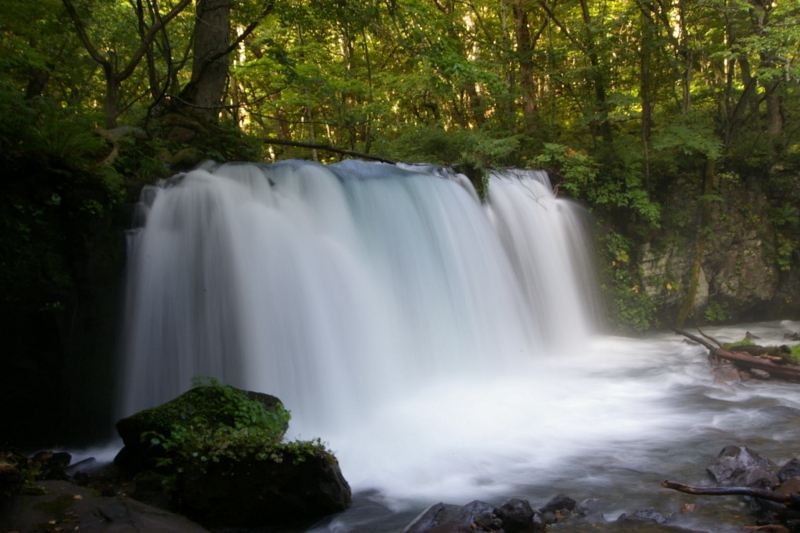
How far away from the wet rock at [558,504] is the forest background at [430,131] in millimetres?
4699

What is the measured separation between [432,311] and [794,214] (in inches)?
363

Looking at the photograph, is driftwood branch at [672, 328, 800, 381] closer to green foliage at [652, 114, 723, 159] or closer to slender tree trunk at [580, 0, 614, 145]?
green foliage at [652, 114, 723, 159]

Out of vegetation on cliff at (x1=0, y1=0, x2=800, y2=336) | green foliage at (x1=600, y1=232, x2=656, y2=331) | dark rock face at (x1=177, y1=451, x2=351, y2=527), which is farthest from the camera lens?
green foliage at (x1=600, y1=232, x2=656, y2=331)

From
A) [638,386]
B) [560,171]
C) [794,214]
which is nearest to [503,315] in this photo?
[638,386]

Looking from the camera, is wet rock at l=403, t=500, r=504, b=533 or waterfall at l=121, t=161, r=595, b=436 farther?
waterfall at l=121, t=161, r=595, b=436

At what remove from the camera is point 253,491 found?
13.9 ft

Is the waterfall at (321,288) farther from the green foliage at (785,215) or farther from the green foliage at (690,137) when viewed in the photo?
the green foliage at (785,215)

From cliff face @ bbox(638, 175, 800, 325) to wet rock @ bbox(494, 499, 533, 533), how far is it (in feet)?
30.6

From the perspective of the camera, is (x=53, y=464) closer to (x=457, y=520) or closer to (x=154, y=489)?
(x=154, y=489)

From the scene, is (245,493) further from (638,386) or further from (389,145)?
(389,145)

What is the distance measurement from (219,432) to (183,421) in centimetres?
60

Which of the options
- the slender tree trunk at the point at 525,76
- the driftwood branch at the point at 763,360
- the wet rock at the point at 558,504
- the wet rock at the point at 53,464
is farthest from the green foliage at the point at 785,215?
the wet rock at the point at 53,464

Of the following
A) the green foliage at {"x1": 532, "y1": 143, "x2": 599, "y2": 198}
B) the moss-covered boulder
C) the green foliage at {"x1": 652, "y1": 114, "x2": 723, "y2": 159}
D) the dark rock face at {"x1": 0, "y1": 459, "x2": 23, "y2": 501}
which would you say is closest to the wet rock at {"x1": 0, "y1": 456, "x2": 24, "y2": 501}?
the dark rock face at {"x1": 0, "y1": 459, "x2": 23, "y2": 501}

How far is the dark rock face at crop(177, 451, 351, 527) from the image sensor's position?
165 inches
